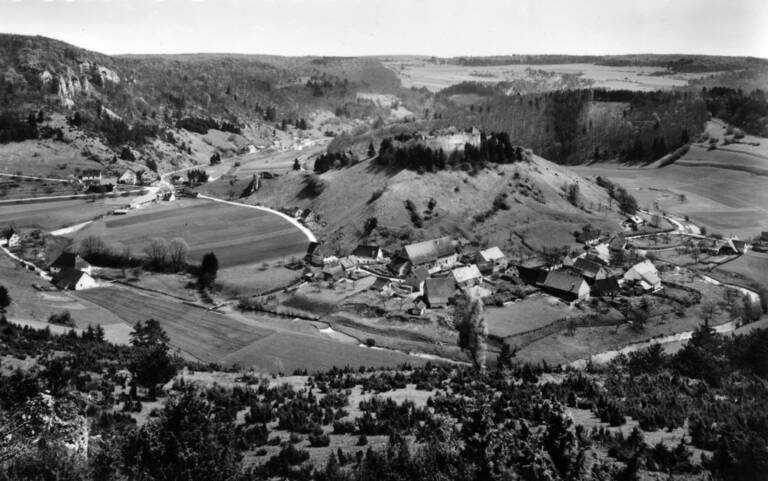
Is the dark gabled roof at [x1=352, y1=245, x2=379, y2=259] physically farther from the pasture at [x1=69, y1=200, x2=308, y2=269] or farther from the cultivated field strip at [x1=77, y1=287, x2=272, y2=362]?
the cultivated field strip at [x1=77, y1=287, x2=272, y2=362]

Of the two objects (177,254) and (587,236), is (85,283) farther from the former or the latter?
(587,236)

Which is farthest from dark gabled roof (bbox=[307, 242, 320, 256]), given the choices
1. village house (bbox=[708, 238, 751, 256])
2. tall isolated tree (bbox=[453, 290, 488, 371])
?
village house (bbox=[708, 238, 751, 256])

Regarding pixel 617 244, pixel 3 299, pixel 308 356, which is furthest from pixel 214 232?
pixel 617 244

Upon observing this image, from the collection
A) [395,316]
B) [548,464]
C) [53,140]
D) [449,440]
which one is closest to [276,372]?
[395,316]

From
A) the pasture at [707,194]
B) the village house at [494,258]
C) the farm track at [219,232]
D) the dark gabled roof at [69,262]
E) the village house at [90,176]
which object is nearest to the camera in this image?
the dark gabled roof at [69,262]

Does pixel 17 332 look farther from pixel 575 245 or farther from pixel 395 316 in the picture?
pixel 575 245

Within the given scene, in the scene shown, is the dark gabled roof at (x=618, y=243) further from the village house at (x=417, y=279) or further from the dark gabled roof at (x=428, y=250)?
the village house at (x=417, y=279)

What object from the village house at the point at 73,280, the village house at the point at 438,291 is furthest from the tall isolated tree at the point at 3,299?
the village house at the point at 438,291
